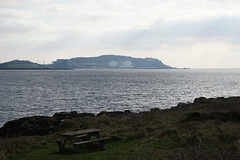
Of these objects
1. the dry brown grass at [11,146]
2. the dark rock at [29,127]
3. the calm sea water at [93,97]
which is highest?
the dry brown grass at [11,146]

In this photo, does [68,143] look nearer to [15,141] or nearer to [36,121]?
[15,141]

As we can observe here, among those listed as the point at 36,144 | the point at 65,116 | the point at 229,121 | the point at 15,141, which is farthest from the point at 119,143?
the point at 65,116

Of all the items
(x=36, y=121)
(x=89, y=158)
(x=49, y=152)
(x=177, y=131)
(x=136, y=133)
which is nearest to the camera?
(x=89, y=158)

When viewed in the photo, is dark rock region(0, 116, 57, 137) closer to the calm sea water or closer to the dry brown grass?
the dry brown grass

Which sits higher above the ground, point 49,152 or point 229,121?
point 229,121

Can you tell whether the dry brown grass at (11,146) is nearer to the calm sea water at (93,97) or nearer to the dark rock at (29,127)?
the dark rock at (29,127)

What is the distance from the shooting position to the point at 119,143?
14.0 m

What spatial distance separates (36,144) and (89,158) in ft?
13.9

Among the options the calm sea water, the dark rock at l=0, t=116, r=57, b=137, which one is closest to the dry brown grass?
the dark rock at l=0, t=116, r=57, b=137

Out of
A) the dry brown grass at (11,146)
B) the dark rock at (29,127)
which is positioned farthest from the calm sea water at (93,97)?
the dry brown grass at (11,146)

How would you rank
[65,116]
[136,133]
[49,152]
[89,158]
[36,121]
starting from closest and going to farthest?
[89,158], [49,152], [136,133], [36,121], [65,116]

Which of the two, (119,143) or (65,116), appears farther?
(65,116)

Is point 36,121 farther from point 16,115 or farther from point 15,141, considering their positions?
point 16,115

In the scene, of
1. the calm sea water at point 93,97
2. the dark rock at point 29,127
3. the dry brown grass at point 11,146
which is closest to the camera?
the dry brown grass at point 11,146
